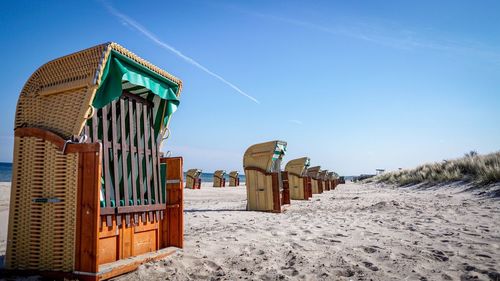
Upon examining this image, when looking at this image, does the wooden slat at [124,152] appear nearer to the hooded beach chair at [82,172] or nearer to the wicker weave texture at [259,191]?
the hooded beach chair at [82,172]

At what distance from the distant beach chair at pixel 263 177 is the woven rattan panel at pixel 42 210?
7225 millimetres

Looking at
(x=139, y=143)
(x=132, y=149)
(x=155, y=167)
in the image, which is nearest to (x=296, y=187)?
(x=155, y=167)

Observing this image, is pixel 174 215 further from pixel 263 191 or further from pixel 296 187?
pixel 296 187

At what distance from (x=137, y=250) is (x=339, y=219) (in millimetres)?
4942

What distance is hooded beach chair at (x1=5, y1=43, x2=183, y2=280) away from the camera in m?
3.03

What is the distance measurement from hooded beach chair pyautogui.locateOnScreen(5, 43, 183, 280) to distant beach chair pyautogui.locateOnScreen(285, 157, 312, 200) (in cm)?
1164

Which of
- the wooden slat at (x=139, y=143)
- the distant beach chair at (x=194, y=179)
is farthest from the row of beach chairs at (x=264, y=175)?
the distant beach chair at (x=194, y=179)

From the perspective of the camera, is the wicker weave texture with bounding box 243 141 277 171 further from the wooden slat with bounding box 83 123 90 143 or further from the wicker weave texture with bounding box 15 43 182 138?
the wooden slat with bounding box 83 123 90 143

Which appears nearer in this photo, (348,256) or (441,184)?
(348,256)

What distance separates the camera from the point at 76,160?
3.13m

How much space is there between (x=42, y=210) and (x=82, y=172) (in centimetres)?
62

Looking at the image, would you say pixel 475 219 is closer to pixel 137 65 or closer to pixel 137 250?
pixel 137 250

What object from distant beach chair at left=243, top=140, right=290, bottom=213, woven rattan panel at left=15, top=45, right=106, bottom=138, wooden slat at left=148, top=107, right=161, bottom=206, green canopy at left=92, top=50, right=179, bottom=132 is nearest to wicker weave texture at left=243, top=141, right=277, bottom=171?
distant beach chair at left=243, top=140, right=290, bottom=213

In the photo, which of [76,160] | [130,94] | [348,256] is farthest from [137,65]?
[348,256]
